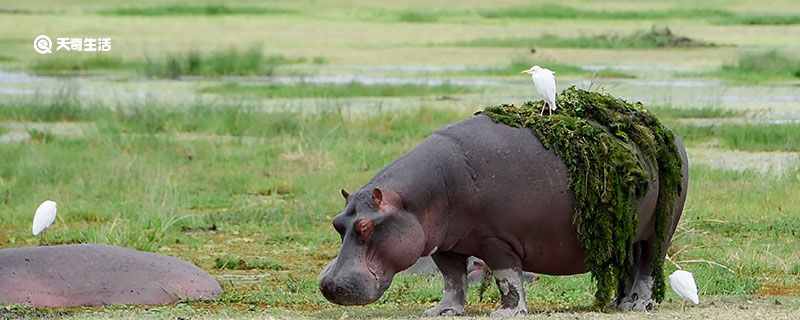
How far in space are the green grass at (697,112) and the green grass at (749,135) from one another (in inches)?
46.1

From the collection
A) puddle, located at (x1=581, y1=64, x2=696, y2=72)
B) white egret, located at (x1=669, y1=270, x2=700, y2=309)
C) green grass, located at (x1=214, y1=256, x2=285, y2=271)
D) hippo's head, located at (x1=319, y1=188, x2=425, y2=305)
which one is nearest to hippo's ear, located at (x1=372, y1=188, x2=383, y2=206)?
hippo's head, located at (x1=319, y1=188, x2=425, y2=305)

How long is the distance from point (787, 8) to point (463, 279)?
128 ft

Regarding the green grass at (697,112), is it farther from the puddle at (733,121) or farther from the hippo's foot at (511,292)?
the hippo's foot at (511,292)

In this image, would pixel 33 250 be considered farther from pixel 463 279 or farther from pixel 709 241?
pixel 709 241

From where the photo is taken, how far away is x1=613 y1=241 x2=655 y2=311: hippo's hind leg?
296 inches

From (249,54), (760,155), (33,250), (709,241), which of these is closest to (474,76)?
(249,54)

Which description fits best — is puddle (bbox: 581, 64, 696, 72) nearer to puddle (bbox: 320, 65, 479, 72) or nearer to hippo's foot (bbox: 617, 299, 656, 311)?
puddle (bbox: 320, 65, 479, 72)

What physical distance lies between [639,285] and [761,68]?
19774 millimetres

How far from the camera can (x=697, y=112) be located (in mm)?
18703

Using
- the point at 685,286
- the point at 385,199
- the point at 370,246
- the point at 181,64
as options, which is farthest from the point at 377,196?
the point at 181,64

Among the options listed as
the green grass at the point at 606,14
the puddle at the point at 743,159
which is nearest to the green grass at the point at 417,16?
the green grass at the point at 606,14

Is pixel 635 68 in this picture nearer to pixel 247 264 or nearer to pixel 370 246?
pixel 247 264

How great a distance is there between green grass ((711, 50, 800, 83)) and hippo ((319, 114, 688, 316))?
1868 cm

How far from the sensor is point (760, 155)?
49.9 ft
